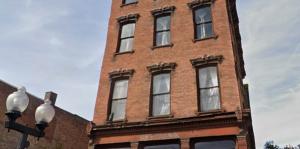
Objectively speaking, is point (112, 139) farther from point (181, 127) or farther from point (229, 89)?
point (229, 89)

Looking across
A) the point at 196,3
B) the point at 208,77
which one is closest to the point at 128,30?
the point at 196,3

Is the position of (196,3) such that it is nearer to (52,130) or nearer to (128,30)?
(128,30)

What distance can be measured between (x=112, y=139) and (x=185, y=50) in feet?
19.9

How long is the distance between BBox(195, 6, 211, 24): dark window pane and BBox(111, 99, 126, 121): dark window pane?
20.7ft

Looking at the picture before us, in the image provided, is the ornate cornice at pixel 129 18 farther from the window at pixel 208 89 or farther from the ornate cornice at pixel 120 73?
the window at pixel 208 89

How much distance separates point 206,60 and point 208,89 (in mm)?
1542

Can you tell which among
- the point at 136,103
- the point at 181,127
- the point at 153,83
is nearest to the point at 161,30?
the point at 153,83

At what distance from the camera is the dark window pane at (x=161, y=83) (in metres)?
15.6

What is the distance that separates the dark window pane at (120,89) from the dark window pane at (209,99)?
170 inches

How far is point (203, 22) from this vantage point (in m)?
17.0

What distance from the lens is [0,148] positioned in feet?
64.9

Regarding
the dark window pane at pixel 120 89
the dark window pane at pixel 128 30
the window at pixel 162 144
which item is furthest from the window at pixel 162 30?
the window at pixel 162 144

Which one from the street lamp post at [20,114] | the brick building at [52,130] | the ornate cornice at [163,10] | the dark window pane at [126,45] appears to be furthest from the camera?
the brick building at [52,130]

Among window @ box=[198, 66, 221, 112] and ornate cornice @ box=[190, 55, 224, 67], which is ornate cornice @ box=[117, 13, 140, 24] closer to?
ornate cornice @ box=[190, 55, 224, 67]
